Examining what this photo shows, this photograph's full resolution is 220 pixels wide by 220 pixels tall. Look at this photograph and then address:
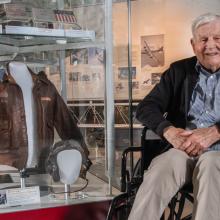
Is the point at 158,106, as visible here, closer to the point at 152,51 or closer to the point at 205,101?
the point at 205,101

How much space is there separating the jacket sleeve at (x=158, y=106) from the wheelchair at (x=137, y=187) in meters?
0.06

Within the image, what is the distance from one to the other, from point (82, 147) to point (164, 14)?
1441 millimetres

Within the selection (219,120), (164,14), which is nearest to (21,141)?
(219,120)

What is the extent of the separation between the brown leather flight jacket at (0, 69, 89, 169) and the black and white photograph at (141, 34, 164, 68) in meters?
1.05

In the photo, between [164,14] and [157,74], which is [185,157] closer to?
[157,74]

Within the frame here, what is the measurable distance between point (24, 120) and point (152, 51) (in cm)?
135

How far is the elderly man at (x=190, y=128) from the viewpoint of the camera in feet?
5.36

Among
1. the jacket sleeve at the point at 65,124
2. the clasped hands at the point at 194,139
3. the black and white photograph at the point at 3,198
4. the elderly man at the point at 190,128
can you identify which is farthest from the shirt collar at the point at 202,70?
the black and white photograph at the point at 3,198

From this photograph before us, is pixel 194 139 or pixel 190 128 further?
pixel 190 128

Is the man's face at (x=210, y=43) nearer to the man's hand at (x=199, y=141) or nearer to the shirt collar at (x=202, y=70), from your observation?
the shirt collar at (x=202, y=70)

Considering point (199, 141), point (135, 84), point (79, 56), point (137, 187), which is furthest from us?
point (135, 84)

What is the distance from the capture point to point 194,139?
5.96 ft

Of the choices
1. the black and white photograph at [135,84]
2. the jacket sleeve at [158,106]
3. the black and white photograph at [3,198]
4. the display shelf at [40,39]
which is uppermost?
the display shelf at [40,39]

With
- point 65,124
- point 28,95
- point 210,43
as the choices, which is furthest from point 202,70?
point 28,95
